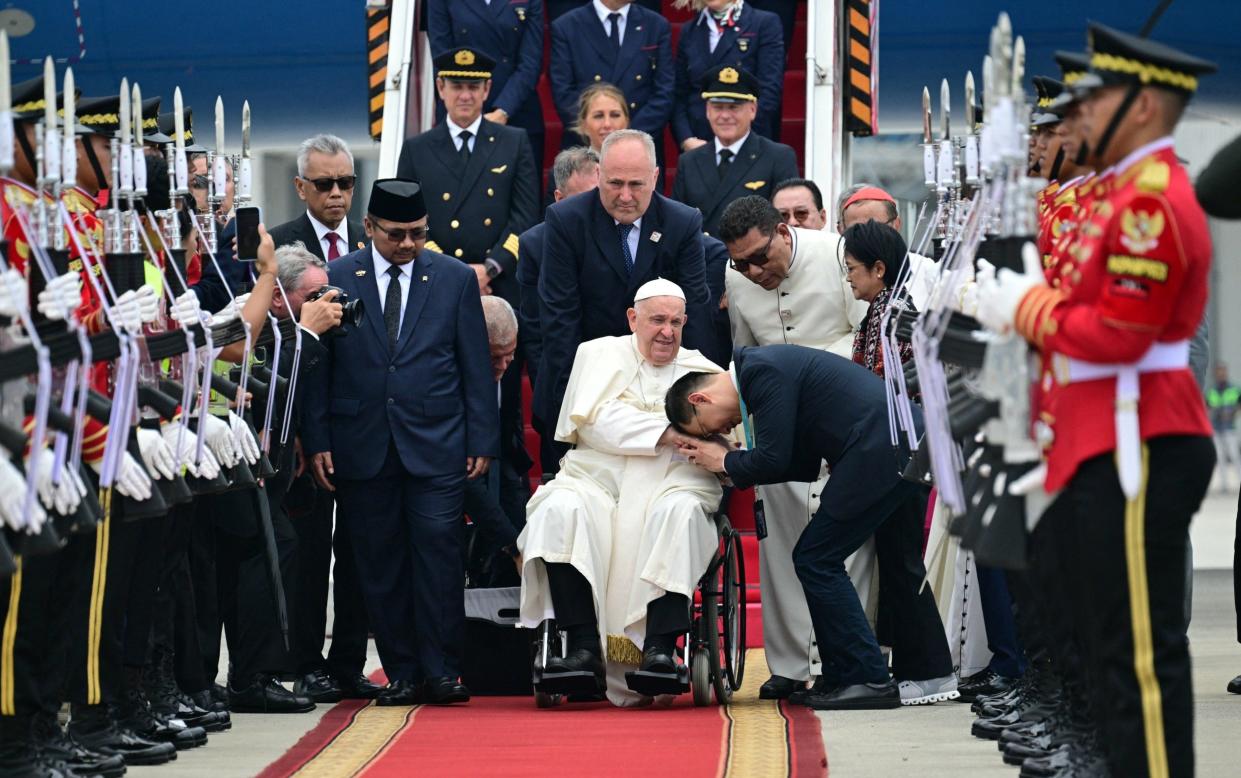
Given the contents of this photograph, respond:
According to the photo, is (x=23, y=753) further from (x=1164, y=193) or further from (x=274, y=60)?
(x=274, y=60)

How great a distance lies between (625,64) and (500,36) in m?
0.68

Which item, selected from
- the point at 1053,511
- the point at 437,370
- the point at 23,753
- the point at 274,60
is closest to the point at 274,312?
the point at 437,370

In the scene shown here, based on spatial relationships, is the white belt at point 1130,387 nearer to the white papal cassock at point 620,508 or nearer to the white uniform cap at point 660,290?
the white papal cassock at point 620,508

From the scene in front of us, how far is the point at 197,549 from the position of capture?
7.07 m

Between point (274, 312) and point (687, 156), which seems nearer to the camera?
point (274, 312)

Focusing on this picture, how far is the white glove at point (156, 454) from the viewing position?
5.73m

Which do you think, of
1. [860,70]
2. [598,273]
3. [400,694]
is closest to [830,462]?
[598,273]

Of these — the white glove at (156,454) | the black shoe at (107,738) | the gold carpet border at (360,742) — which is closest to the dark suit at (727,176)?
the gold carpet border at (360,742)

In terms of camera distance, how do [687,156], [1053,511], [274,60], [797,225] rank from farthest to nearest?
[274,60] < [687,156] < [797,225] < [1053,511]

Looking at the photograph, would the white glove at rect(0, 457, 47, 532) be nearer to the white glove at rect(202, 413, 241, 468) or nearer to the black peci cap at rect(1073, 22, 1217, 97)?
the white glove at rect(202, 413, 241, 468)

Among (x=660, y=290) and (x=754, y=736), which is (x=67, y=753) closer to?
(x=754, y=736)

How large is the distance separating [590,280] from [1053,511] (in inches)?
144

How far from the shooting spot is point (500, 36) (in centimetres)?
1049

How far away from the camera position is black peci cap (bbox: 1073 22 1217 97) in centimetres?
427
